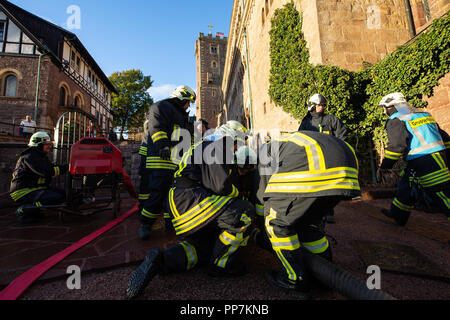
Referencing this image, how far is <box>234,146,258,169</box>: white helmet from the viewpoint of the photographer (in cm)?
190

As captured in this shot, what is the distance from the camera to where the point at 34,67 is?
16.2 metres

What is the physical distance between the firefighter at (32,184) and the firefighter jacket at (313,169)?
154 inches

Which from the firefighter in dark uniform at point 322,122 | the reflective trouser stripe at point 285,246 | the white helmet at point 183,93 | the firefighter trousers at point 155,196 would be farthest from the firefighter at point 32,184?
the firefighter in dark uniform at point 322,122

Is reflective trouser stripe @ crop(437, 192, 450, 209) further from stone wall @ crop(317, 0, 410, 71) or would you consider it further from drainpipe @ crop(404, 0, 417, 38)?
drainpipe @ crop(404, 0, 417, 38)

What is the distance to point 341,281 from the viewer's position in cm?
131

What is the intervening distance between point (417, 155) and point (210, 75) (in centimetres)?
4237

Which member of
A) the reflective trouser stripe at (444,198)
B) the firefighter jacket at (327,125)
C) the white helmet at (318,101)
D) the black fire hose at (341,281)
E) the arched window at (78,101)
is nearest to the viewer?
the black fire hose at (341,281)

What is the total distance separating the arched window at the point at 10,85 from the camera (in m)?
16.0

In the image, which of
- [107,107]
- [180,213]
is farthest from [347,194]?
[107,107]

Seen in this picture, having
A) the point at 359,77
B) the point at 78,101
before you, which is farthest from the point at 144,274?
the point at 78,101

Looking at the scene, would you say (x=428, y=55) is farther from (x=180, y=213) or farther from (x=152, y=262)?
(x=152, y=262)

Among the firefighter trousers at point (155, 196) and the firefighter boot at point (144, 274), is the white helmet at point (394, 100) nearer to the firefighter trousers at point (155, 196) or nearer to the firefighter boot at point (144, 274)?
the firefighter trousers at point (155, 196)

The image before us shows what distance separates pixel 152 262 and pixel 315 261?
122cm

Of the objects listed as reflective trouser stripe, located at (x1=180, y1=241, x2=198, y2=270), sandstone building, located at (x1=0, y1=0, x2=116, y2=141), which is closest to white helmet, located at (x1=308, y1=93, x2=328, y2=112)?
reflective trouser stripe, located at (x1=180, y1=241, x2=198, y2=270)
